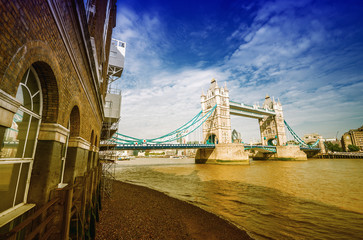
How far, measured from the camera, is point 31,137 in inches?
114

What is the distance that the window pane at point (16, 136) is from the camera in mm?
2324

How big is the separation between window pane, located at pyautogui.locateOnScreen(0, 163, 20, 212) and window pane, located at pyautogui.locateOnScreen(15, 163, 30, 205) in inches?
Result: 3.5

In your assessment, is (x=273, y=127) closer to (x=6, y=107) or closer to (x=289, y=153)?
(x=289, y=153)

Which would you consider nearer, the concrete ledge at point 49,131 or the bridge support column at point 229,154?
the concrete ledge at point 49,131

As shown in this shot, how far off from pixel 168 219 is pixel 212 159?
97.0 feet

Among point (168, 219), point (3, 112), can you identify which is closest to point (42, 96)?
point (3, 112)

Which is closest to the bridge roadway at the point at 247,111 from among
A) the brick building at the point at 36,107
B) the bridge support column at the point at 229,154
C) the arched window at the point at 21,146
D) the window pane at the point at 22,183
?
the bridge support column at the point at 229,154

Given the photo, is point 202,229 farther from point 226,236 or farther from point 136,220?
point 136,220

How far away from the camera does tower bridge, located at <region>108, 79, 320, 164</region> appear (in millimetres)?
31812

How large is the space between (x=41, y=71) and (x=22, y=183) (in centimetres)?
185

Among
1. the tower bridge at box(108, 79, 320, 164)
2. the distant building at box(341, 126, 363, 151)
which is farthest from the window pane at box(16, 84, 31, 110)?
the distant building at box(341, 126, 363, 151)

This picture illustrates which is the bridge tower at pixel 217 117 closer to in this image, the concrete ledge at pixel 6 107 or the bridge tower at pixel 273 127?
the bridge tower at pixel 273 127

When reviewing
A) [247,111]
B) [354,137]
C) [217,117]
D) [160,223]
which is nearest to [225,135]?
[217,117]

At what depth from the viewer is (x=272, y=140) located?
184 feet
